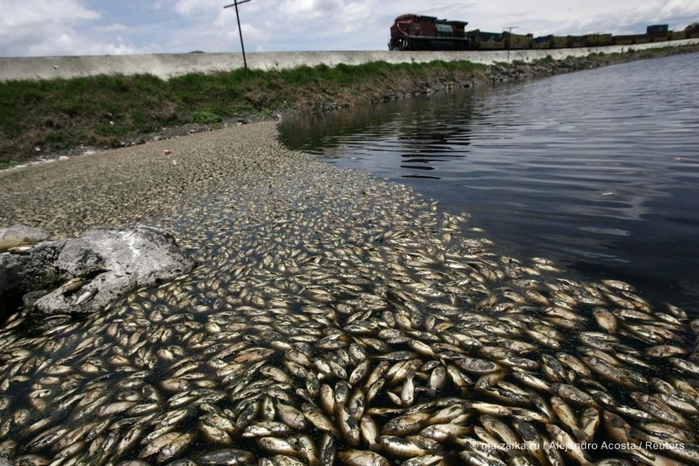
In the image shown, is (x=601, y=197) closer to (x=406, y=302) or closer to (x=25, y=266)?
(x=406, y=302)

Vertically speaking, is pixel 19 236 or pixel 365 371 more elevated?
pixel 19 236

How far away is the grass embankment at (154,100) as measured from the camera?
24.9m

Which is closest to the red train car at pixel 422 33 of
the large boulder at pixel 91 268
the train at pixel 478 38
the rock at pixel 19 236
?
the train at pixel 478 38

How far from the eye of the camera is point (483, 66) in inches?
2726

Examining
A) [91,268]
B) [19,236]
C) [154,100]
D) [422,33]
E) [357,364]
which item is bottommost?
[357,364]

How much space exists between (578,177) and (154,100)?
34.8m

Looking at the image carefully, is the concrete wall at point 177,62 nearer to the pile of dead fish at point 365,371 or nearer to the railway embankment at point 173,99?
the railway embankment at point 173,99

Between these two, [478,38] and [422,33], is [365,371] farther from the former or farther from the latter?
[478,38]

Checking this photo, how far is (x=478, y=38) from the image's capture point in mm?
83250

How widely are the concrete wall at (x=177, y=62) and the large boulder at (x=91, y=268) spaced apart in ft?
107

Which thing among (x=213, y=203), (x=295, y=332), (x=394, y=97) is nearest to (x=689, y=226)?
(x=295, y=332)

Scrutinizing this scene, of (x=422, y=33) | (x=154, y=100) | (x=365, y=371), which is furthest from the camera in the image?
(x=422, y=33)

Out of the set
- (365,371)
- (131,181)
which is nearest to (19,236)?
(131,181)

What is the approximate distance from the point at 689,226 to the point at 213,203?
1220cm
